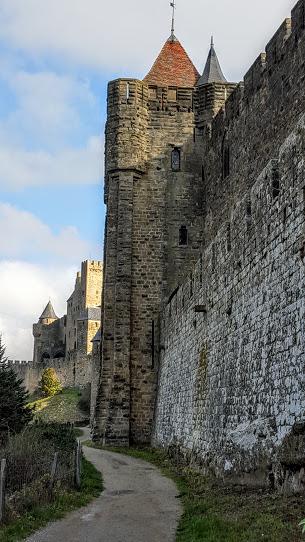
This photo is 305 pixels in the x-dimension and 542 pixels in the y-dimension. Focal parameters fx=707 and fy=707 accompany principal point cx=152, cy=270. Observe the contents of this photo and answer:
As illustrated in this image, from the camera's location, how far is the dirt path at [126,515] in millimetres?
9070

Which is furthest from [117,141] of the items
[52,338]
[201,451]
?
[52,338]

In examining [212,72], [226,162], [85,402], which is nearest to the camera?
[226,162]

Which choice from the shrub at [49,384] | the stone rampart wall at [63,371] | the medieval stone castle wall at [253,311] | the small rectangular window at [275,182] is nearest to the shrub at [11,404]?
the medieval stone castle wall at [253,311]

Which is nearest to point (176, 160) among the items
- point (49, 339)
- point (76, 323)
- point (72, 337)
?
point (76, 323)

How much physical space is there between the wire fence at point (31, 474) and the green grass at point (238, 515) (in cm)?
215

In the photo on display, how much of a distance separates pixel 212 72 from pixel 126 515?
2247cm

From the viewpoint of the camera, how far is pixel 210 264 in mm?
15508

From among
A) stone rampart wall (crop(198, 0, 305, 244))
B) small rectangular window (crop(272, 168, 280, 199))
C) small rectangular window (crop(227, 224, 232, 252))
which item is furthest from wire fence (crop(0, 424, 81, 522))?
stone rampart wall (crop(198, 0, 305, 244))

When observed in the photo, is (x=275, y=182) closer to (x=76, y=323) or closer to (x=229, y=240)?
(x=229, y=240)

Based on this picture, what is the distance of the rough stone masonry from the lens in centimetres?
1008

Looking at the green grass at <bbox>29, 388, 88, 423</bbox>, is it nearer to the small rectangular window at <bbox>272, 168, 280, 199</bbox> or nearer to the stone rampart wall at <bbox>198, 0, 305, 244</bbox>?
the stone rampart wall at <bbox>198, 0, 305, 244</bbox>

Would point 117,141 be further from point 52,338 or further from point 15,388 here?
point 52,338

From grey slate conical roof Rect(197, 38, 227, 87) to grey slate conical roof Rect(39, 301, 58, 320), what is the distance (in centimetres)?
6958

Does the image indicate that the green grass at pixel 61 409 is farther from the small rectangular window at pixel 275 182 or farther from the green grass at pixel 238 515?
the small rectangular window at pixel 275 182
